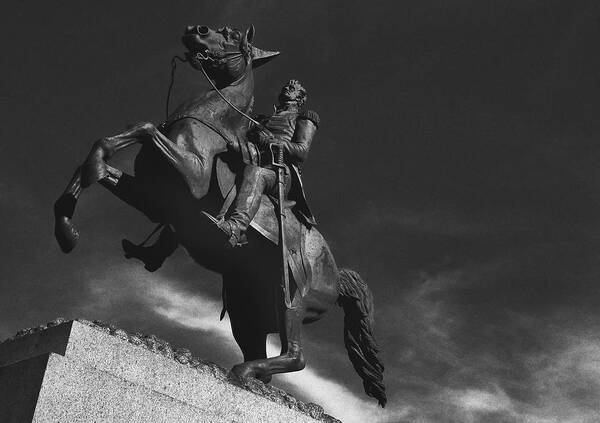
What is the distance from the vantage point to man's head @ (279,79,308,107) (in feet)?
Result: 36.8

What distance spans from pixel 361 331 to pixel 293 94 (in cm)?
283

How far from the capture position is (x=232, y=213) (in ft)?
30.4

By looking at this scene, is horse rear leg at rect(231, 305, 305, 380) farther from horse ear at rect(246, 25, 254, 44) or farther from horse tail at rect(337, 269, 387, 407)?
horse ear at rect(246, 25, 254, 44)

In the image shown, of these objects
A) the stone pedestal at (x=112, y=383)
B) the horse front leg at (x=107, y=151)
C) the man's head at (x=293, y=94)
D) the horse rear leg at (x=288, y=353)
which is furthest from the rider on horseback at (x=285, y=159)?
the stone pedestal at (x=112, y=383)

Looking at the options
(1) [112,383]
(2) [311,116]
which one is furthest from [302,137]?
(1) [112,383]

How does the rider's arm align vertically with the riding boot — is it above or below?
above

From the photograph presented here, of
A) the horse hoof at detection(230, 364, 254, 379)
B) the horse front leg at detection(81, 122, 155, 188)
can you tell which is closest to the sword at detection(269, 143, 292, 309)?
the horse hoof at detection(230, 364, 254, 379)

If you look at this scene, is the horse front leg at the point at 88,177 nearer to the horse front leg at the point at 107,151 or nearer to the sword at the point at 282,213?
the horse front leg at the point at 107,151

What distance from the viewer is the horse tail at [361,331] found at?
35.5ft

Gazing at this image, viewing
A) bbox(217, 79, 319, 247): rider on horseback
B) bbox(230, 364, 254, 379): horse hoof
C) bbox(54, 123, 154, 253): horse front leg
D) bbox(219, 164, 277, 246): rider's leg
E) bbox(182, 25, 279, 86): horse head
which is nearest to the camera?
bbox(54, 123, 154, 253): horse front leg

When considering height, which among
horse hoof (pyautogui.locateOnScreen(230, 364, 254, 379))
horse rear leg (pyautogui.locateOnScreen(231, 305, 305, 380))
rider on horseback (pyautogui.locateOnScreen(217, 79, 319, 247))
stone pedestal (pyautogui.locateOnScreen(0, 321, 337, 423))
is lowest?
stone pedestal (pyautogui.locateOnScreen(0, 321, 337, 423))

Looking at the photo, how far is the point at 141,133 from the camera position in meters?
9.06

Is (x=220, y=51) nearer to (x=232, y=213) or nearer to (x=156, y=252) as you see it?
(x=232, y=213)

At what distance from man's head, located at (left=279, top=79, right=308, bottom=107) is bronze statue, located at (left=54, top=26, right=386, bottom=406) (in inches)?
20.7
